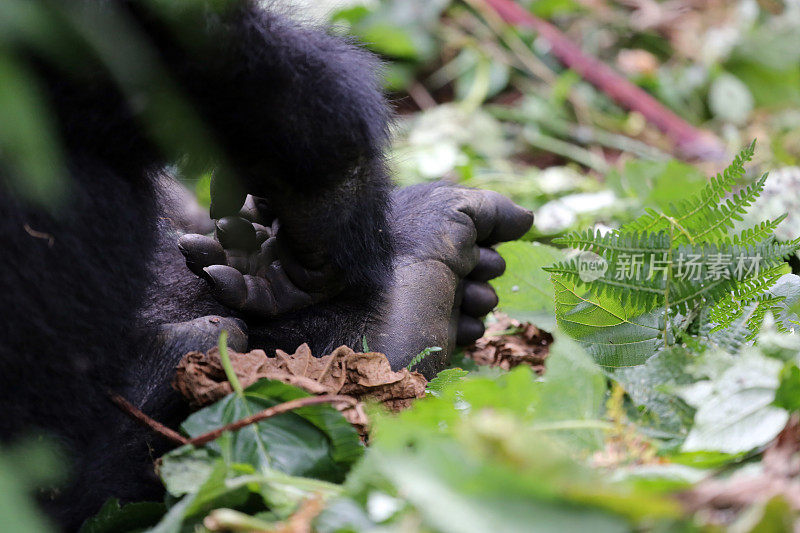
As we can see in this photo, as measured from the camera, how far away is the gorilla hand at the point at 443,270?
40.1 inches

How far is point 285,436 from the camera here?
717 millimetres

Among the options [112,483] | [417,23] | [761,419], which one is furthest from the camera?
[417,23]

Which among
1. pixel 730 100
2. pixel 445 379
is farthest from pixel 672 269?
pixel 730 100

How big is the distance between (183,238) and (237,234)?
0.07m

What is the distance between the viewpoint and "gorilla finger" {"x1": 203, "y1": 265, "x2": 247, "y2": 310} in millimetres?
908

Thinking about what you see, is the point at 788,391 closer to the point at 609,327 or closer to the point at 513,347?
the point at 609,327

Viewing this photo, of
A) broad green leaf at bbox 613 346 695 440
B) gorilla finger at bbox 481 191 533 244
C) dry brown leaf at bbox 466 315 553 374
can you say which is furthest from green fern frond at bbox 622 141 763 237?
dry brown leaf at bbox 466 315 553 374

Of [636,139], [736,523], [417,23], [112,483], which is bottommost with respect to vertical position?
[636,139]

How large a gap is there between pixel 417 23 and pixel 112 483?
2.63m

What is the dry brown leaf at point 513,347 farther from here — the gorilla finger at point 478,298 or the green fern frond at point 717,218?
the green fern frond at point 717,218

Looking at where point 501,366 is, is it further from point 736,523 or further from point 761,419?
point 736,523

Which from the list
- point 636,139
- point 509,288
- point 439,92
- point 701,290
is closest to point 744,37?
point 636,139

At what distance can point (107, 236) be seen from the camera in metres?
0.76

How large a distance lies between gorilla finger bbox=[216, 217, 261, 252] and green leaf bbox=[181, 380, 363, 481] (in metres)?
0.28
